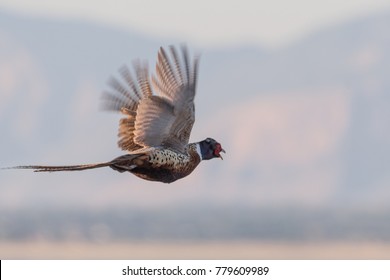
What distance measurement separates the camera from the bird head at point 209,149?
19.4 m

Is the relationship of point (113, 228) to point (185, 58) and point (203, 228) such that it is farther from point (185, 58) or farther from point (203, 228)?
point (185, 58)

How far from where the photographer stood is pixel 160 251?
2320 inches

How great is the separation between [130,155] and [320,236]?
198 feet

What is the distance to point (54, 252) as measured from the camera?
→ 186ft

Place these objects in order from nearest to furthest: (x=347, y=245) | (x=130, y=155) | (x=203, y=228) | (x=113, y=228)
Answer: (x=130, y=155), (x=347, y=245), (x=113, y=228), (x=203, y=228)

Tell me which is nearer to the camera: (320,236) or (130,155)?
(130,155)

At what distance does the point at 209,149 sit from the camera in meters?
19.5

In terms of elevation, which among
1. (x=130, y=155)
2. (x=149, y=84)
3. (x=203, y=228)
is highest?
(x=203, y=228)

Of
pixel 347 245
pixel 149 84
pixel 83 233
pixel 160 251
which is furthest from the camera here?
pixel 83 233

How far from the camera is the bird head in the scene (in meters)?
19.4

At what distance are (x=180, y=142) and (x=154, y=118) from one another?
0.36 meters
